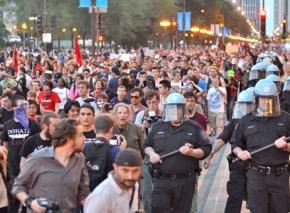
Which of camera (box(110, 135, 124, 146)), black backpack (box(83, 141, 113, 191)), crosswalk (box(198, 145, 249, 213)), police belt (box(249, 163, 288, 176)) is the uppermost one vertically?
camera (box(110, 135, 124, 146))

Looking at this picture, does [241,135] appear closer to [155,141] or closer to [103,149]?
[155,141]

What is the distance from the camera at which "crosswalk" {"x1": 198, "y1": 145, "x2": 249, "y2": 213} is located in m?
12.6

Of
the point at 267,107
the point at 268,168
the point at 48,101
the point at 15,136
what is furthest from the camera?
the point at 48,101

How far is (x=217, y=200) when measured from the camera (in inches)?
518

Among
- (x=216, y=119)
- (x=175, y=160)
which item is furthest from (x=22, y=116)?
(x=216, y=119)

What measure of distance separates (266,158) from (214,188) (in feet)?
16.3

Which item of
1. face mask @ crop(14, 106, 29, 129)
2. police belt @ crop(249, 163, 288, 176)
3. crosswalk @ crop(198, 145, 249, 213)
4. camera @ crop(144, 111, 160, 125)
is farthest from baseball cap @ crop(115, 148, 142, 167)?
crosswalk @ crop(198, 145, 249, 213)

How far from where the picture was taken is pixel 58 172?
7301mm

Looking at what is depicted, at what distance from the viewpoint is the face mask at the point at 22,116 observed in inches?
434

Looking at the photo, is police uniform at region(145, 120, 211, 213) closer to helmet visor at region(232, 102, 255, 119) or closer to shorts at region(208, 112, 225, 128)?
helmet visor at region(232, 102, 255, 119)

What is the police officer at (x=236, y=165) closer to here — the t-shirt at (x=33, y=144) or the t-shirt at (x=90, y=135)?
the t-shirt at (x=90, y=135)

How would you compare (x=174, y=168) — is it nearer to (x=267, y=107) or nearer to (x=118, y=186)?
(x=267, y=107)

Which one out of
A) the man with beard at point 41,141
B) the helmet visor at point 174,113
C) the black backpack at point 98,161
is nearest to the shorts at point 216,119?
the helmet visor at point 174,113

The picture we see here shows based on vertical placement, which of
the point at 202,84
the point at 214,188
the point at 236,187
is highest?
the point at 202,84
